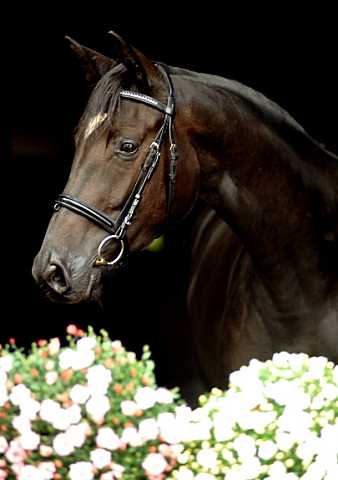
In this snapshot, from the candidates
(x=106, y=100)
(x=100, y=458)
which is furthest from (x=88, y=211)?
(x=100, y=458)

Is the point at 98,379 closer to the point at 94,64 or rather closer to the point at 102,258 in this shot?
the point at 102,258

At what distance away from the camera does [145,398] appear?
1.67 metres

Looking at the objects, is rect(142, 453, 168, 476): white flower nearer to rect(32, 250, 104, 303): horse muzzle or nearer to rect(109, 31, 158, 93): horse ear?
rect(32, 250, 104, 303): horse muzzle

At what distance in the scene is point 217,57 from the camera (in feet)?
13.7

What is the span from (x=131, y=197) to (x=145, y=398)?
2.08 feet

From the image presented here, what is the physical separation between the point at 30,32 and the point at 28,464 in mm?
2905

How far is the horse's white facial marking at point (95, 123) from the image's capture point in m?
1.97

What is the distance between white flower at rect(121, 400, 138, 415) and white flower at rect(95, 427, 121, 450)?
0.06m

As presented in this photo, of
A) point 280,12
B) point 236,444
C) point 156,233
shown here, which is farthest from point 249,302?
point 280,12

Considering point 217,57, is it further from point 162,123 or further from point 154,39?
point 162,123

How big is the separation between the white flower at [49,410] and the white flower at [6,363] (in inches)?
10.9

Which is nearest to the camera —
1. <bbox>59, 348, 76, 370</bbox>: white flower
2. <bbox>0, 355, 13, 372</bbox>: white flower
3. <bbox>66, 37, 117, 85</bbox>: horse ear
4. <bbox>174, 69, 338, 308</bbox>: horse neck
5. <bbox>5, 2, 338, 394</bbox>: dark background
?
<bbox>59, 348, 76, 370</bbox>: white flower

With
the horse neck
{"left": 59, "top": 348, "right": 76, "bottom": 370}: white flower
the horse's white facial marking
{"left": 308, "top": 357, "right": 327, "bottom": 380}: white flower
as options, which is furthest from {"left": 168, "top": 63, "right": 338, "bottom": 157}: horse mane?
{"left": 59, "top": 348, "right": 76, "bottom": 370}: white flower

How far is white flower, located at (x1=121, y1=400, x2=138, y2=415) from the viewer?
5.44 feet
